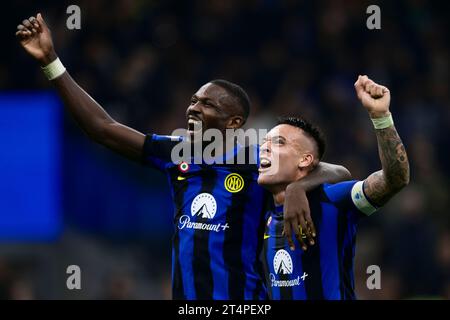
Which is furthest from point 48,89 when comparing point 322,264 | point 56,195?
point 322,264

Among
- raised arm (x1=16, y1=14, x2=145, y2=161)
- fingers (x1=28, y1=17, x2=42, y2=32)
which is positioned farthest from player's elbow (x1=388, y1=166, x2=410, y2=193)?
fingers (x1=28, y1=17, x2=42, y2=32)

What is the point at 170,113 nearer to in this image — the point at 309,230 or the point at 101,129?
the point at 101,129

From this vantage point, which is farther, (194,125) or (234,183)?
(194,125)

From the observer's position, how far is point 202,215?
505 centimetres

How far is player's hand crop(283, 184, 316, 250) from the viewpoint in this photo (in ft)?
15.3

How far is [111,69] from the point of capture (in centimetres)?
1089

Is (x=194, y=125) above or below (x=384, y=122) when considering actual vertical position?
above

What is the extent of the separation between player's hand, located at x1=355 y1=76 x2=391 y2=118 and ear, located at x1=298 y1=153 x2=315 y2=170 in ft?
2.32

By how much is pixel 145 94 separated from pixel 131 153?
5.41 metres

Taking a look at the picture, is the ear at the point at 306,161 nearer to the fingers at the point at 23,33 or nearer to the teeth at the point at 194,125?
the teeth at the point at 194,125

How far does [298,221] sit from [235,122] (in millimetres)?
972

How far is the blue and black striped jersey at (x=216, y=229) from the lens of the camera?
4965 mm

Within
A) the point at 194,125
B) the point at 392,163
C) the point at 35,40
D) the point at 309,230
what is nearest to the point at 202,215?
the point at 194,125

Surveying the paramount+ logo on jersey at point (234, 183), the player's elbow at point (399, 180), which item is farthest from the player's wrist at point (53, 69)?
the player's elbow at point (399, 180)
